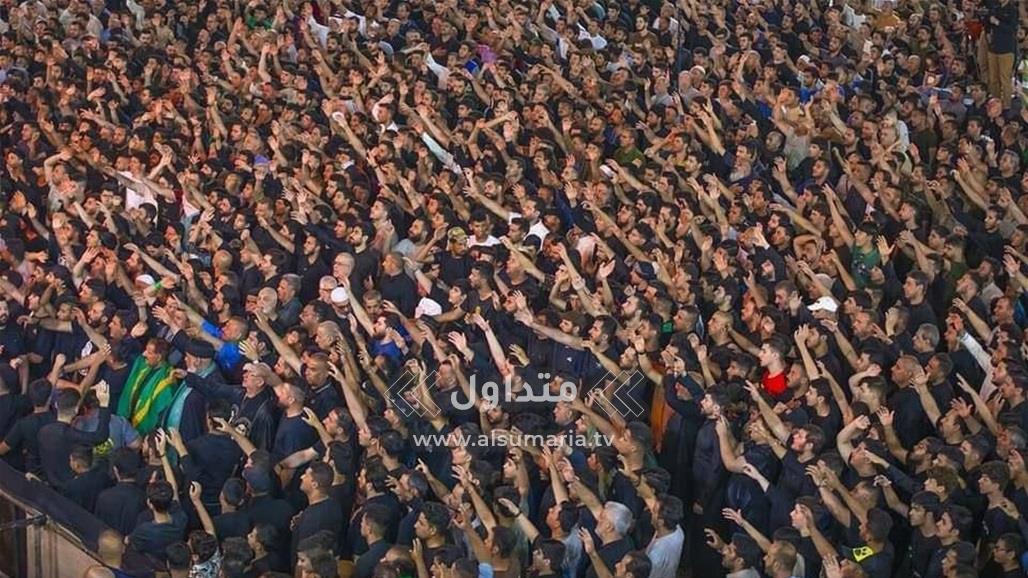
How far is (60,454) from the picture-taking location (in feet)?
32.8

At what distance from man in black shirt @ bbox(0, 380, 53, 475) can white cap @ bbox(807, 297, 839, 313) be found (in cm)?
547

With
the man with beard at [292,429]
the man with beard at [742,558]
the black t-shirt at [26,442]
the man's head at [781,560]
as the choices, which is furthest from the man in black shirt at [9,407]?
the man's head at [781,560]

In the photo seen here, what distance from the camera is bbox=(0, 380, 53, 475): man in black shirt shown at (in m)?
10.3

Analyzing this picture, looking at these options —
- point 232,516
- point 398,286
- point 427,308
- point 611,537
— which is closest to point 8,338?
point 398,286

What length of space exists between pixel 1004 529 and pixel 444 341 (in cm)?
404

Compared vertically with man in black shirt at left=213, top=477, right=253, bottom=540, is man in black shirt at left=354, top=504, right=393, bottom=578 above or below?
above

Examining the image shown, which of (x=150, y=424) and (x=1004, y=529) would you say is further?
(x=150, y=424)

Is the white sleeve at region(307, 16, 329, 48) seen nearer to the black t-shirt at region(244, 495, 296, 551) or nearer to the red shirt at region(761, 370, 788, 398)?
the red shirt at region(761, 370, 788, 398)

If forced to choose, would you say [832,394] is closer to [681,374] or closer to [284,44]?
[681,374]

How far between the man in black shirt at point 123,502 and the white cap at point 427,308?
3.21 metres

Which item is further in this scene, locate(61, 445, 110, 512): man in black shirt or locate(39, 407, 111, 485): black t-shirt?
locate(39, 407, 111, 485): black t-shirt

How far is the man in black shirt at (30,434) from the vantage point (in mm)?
10344

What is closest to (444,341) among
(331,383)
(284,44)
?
(331,383)

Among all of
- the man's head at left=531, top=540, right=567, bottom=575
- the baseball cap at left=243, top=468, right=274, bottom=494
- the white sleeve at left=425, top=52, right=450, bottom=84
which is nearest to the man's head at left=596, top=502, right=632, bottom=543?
the man's head at left=531, top=540, right=567, bottom=575
